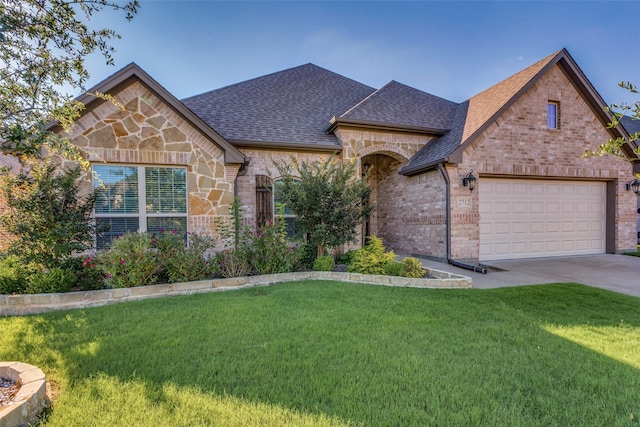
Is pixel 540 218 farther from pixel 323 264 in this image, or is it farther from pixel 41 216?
pixel 41 216

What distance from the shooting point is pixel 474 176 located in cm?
886

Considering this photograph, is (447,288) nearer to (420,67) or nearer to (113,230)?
(113,230)

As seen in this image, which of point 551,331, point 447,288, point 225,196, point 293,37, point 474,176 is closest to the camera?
point 551,331

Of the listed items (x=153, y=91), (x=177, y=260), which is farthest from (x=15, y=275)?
(x=153, y=91)

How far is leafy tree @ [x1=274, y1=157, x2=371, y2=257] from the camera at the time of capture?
7.16 meters

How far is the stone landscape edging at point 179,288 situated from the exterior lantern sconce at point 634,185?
9.17 m

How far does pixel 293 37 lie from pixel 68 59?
33.4 ft

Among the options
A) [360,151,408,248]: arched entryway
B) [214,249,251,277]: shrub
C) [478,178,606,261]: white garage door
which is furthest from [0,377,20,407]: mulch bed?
[478,178,606,261]: white garage door

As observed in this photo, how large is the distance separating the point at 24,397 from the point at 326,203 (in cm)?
574

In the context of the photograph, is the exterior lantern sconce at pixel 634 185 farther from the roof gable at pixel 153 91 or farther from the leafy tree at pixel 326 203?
the roof gable at pixel 153 91

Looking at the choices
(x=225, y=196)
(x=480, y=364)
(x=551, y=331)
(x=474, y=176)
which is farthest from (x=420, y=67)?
(x=480, y=364)

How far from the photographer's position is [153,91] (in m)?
7.34

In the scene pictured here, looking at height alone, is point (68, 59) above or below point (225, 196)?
above

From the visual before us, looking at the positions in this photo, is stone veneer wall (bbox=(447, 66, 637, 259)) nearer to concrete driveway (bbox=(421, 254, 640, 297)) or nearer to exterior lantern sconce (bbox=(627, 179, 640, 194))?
exterior lantern sconce (bbox=(627, 179, 640, 194))
